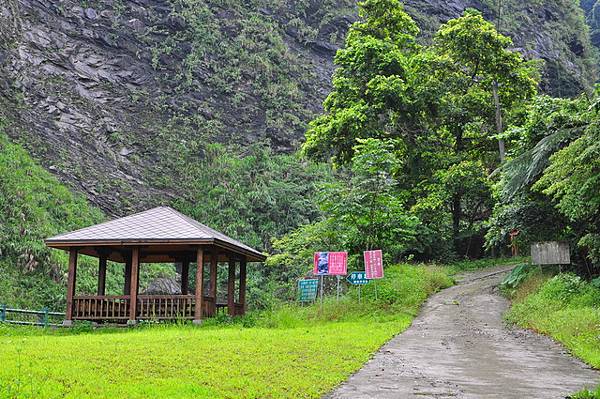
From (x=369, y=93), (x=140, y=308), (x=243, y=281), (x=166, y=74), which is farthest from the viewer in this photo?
(x=166, y=74)

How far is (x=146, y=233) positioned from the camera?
16.3m

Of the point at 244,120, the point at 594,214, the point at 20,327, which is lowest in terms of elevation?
the point at 20,327

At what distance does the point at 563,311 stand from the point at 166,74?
3313 centimetres

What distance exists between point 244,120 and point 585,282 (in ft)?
95.9

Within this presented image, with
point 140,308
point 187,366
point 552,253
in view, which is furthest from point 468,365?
point 140,308

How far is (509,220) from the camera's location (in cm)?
1773

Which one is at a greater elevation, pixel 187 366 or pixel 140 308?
pixel 140 308

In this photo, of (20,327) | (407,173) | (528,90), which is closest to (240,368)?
(20,327)

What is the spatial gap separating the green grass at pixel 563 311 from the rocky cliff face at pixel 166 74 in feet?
73.6

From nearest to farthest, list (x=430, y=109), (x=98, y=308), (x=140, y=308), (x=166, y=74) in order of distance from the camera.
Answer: (x=98, y=308) → (x=140, y=308) → (x=430, y=109) → (x=166, y=74)

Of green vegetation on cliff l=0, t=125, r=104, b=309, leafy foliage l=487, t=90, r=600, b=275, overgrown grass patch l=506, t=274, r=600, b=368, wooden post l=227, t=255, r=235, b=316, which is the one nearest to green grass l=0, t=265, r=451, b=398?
overgrown grass patch l=506, t=274, r=600, b=368

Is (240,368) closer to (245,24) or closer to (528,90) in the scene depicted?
(528,90)

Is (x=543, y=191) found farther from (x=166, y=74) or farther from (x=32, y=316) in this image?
(x=166, y=74)

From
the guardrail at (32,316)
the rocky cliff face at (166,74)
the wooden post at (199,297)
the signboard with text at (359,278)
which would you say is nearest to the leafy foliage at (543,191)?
the signboard with text at (359,278)
